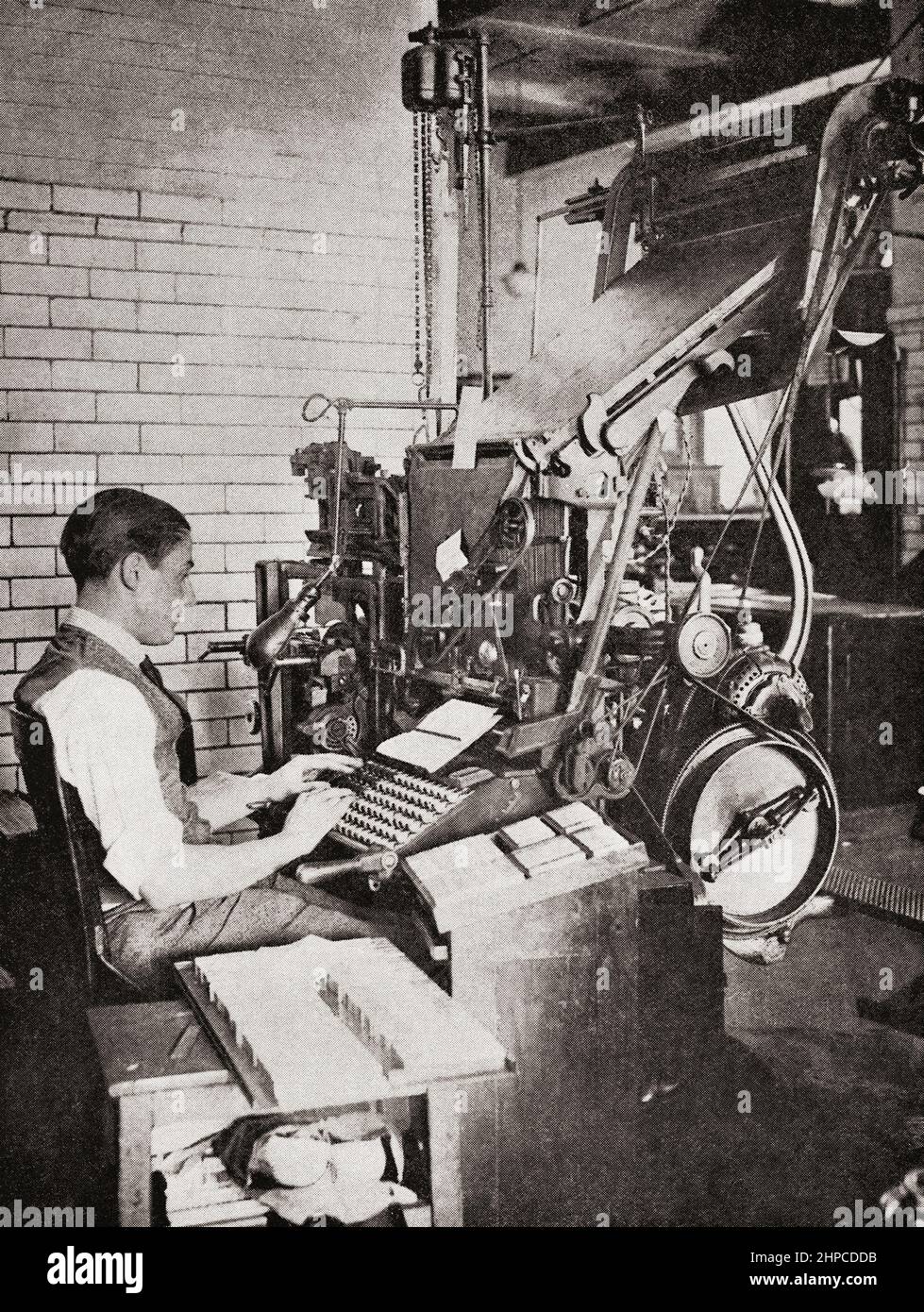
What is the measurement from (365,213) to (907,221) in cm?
300

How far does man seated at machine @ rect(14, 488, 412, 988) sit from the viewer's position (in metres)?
2.35

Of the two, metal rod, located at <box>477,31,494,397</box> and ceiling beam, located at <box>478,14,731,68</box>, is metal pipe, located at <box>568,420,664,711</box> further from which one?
ceiling beam, located at <box>478,14,731,68</box>

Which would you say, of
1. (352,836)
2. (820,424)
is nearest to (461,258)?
(820,424)

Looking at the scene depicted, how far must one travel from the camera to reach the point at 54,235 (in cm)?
442

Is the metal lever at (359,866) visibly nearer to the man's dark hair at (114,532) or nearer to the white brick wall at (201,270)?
the man's dark hair at (114,532)

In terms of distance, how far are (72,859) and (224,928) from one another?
41 cm

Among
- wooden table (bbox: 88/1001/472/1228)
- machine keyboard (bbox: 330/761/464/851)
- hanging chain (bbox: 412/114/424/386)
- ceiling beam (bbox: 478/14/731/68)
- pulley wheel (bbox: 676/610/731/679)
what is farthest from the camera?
ceiling beam (bbox: 478/14/731/68)

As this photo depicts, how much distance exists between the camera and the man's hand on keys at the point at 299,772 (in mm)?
2942

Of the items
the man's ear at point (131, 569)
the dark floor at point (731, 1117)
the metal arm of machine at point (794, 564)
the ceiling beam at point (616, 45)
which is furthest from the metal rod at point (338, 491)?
the ceiling beam at point (616, 45)

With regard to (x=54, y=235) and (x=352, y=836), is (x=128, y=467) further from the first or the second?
(x=352, y=836)

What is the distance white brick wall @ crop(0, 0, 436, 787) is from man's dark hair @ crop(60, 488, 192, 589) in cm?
203

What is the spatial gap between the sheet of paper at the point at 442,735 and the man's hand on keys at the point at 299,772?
105mm

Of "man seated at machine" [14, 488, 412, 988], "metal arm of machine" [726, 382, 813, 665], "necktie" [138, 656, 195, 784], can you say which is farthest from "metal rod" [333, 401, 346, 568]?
"metal arm of machine" [726, 382, 813, 665]

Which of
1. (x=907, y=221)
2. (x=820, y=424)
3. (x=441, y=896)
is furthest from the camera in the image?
(x=820, y=424)
